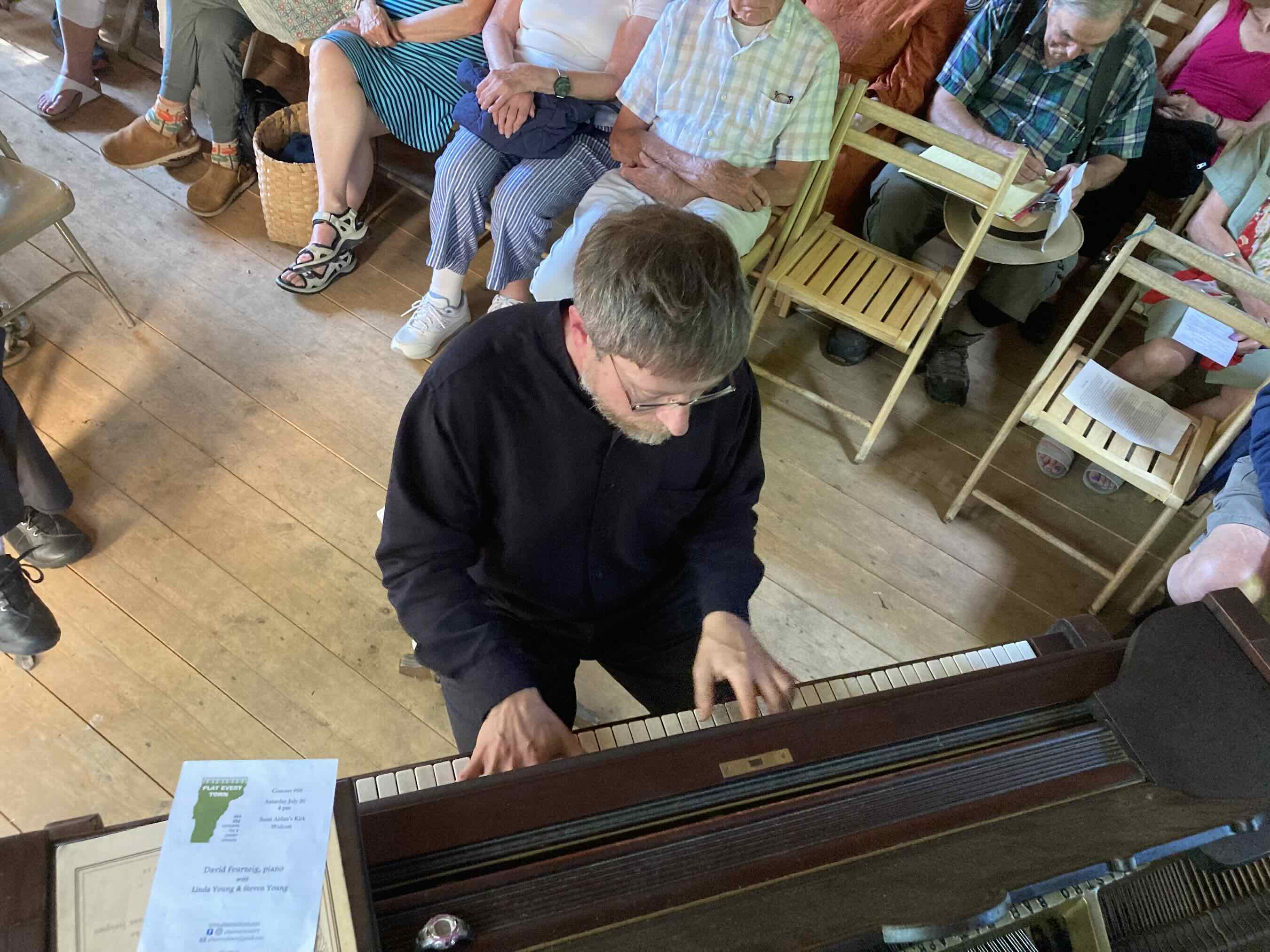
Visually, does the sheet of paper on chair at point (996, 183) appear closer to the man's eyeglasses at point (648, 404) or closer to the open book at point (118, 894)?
the man's eyeglasses at point (648, 404)

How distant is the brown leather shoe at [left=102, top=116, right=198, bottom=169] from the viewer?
286 centimetres

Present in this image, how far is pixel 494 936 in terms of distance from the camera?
0.70 m

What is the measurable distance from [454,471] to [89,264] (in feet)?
6.06

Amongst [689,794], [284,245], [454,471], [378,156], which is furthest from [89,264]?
[689,794]

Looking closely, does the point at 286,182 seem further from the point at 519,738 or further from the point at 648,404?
the point at 519,738

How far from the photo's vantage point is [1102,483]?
2.63 metres

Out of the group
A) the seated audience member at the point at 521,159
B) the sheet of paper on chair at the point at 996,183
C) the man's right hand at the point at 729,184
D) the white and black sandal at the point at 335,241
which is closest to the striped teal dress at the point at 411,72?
the seated audience member at the point at 521,159

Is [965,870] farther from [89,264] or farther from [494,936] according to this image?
[89,264]

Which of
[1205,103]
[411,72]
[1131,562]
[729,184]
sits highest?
[1205,103]

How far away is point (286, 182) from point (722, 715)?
7.38 feet

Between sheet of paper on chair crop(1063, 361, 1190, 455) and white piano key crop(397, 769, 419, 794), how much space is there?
6.48ft

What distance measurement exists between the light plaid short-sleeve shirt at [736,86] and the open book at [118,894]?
208 centimetres

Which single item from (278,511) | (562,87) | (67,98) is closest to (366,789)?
(278,511)

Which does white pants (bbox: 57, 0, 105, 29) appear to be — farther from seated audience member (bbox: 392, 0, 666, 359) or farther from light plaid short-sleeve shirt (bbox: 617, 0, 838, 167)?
light plaid short-sleeve shirt (bbox: 617, 0, 838, 167)
